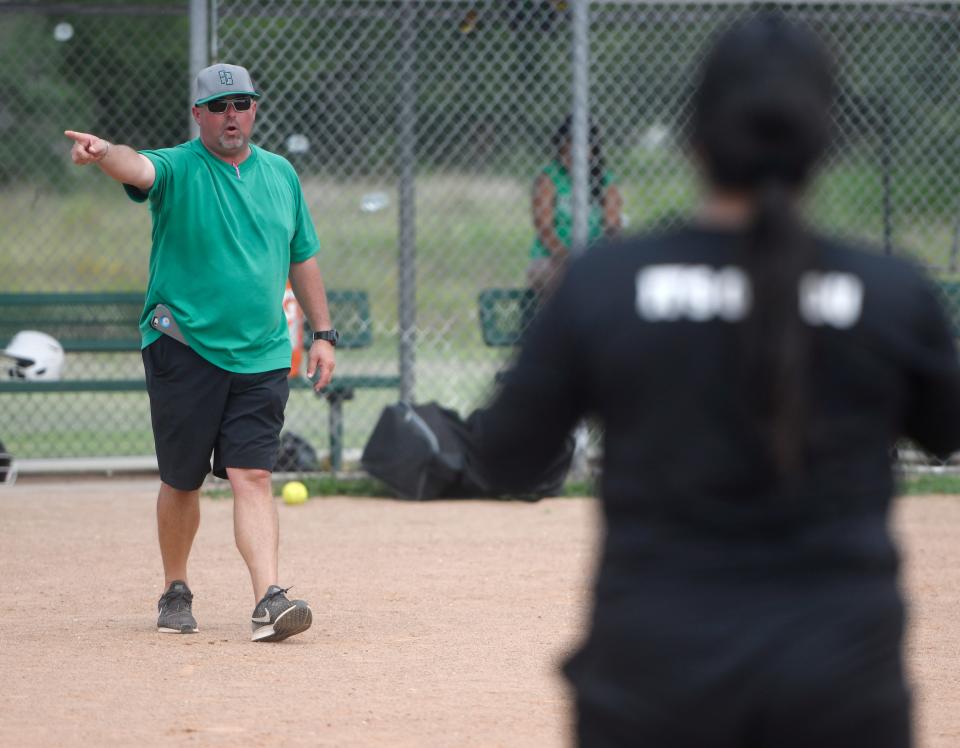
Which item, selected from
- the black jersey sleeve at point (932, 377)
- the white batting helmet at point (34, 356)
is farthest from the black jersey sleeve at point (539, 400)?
the white batting helmet at point (34, 356)

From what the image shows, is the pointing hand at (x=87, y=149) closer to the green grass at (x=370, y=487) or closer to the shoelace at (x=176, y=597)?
the shoelace at (x=176, y=597)

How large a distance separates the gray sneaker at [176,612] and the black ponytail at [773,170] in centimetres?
359

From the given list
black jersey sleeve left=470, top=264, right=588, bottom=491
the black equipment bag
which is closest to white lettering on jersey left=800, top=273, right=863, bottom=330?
black jersey sleeve left=470, top=264, right=588, bottom=491

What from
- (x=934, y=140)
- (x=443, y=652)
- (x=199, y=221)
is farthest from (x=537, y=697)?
(x=934, y=140)

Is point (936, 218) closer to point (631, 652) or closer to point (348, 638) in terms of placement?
point (348, 638)

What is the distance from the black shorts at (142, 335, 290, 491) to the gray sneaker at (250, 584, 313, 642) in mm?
444

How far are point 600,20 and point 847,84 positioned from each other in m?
1.87

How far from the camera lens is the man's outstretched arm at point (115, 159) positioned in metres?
4.41

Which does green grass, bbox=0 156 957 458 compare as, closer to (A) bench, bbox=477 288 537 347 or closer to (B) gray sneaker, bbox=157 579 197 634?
(A) bench, bbox=477 288 537 347

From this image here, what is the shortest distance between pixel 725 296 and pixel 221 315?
3.35 meters

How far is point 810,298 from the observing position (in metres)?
1.68

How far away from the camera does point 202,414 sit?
4875 mm

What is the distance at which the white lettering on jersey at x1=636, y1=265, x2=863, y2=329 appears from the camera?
1.68 meters

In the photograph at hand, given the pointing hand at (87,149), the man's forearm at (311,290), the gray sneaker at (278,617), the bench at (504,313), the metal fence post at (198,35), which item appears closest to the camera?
the pointing hand at (87,149)
